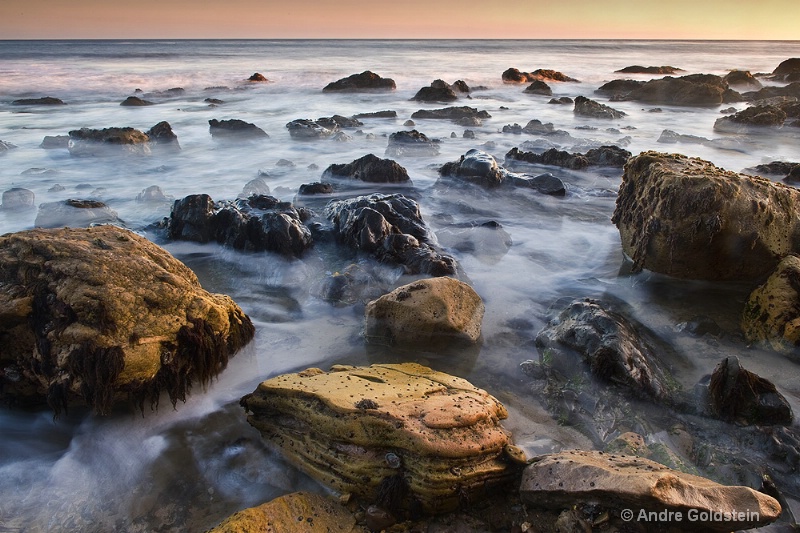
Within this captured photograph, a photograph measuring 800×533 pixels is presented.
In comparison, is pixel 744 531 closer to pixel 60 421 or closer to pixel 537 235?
pixel 60 421

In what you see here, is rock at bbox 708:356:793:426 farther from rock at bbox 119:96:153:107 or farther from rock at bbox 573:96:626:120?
rock at bbox 119:96:153:107

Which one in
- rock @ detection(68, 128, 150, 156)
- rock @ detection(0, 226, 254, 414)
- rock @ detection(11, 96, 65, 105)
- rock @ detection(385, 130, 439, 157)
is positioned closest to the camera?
rock @ detection(0, 226, 254, 414)

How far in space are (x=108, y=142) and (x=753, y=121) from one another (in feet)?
48.5

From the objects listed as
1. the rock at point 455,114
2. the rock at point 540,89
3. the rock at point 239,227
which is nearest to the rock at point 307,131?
the rock at point 455,114

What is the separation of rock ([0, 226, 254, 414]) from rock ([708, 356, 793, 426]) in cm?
292

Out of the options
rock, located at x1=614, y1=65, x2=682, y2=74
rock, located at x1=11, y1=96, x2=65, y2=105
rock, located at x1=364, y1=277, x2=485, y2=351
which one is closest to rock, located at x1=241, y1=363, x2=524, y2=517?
rock, located at x1=364, y1=277, x2=485, y2=351

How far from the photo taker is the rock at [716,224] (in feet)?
12.6

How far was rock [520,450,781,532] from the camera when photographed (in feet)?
6.09

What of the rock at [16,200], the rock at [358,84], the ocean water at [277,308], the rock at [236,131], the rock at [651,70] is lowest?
the ocean water at [277,308]

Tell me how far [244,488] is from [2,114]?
58.4 feet

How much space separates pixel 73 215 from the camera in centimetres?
612

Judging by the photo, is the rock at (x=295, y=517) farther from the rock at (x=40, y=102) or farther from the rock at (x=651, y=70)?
the rock at (x=651, y=70)

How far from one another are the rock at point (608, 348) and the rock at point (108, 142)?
29.7 feet

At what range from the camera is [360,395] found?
253 cm
